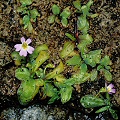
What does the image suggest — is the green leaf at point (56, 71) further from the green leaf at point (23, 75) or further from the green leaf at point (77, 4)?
the green leaf at point (77, 4)

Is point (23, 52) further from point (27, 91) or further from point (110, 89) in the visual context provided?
point (110, 89)

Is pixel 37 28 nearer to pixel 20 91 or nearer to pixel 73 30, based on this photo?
pixel 73 30

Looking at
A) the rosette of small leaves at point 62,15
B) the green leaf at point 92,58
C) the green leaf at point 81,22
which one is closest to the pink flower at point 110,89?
the green leaf at point 92,58

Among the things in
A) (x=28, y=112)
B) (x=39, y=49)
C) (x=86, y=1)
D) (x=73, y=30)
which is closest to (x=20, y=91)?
(x=28, y=112)

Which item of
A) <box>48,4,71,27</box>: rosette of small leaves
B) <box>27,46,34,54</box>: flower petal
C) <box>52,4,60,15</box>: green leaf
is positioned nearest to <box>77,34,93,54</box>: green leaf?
<box>48,4,71,27</box>: rosette of small leaves

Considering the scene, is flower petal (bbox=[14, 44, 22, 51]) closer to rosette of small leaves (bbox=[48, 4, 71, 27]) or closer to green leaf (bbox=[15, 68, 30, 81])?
green leaf (bbox=[15, 68, 30, 81])

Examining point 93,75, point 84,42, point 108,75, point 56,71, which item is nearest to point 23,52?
point 56,71
